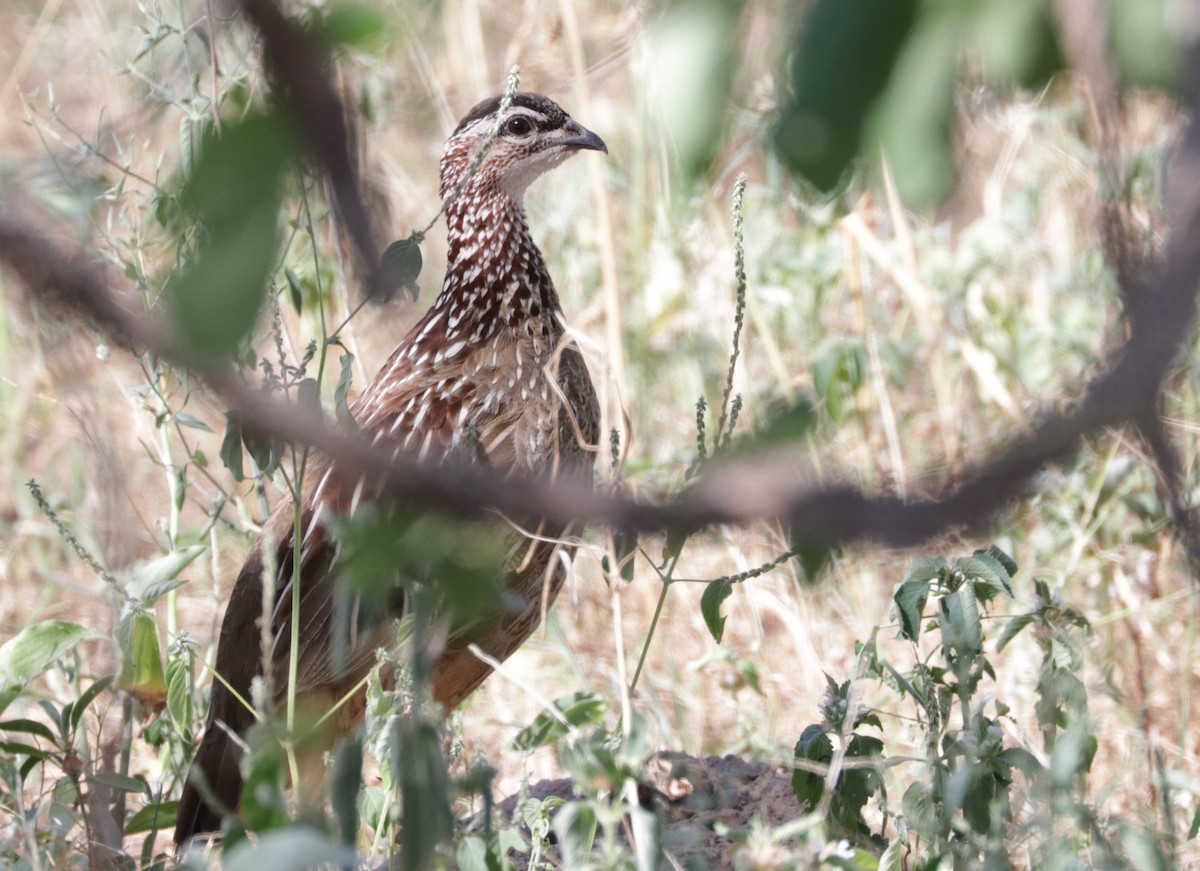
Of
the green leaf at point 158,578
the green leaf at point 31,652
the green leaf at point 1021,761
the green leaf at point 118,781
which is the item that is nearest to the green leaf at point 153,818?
the green leaf at point 118,781

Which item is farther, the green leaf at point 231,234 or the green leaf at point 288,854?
the green leaf at point 288,854

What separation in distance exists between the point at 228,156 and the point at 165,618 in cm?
446

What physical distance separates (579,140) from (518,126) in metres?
0.20

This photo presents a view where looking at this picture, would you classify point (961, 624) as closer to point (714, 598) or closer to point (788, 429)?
point (714, 598)

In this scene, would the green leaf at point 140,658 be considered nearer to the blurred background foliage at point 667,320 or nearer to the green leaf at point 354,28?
the blurred background foliage at point 667,320

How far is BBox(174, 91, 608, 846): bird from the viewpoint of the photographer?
3469 millimetres

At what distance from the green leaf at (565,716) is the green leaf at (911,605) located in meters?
0.93

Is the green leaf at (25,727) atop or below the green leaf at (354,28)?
atop

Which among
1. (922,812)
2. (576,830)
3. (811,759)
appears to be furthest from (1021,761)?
(576,830)

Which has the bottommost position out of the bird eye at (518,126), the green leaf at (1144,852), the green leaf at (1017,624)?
the green leaf at (1144,852)

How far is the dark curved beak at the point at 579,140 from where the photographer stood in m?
4.31

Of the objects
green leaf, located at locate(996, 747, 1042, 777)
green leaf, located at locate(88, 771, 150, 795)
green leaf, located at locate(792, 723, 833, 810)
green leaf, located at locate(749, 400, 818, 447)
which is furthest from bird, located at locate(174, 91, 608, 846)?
green leaf, located at locate(749, 400, 818, 447)

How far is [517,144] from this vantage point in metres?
4.35

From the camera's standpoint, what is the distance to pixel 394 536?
0.98m
